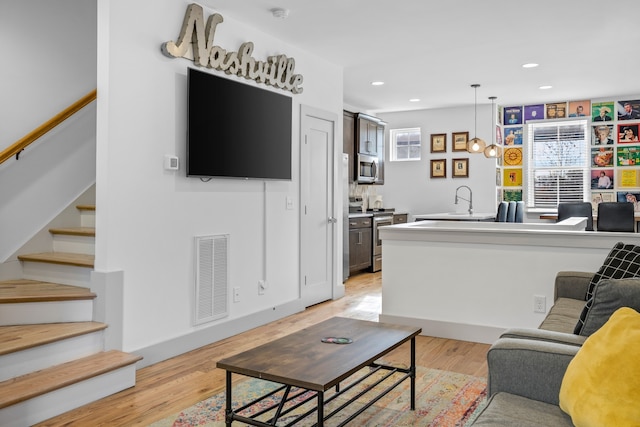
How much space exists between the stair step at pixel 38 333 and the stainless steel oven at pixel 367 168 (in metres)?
5.13

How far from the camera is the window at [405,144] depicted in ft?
29.8

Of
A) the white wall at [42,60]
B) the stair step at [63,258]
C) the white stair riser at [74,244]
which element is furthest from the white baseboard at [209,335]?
the white wall at [42,60]

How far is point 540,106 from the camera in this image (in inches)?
334

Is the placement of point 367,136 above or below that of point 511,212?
above

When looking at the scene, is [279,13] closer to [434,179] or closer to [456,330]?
[456,330]

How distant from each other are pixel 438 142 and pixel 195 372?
6.57m

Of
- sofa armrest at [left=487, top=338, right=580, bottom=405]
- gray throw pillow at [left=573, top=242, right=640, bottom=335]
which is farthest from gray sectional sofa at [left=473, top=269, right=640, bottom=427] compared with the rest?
gray throw pillow at [left=573, top=242, right=640, bottom=335]

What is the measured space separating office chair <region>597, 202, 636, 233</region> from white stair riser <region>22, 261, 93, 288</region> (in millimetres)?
6462

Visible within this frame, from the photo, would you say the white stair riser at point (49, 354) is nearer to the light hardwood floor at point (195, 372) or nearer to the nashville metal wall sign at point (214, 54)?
the light hardwood floor at point (195, 372)

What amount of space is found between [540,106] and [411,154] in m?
2.25

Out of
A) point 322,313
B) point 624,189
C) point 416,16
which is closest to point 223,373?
point 322,313

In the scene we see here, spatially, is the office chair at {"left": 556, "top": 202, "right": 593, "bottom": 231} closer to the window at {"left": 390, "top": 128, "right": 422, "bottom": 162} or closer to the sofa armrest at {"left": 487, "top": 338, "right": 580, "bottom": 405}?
the window at {"left": 390, "top": 128, "right": 422, "bottom": 162}

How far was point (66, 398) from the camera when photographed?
2.71m

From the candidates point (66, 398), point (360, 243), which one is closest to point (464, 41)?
point (360, 243)
